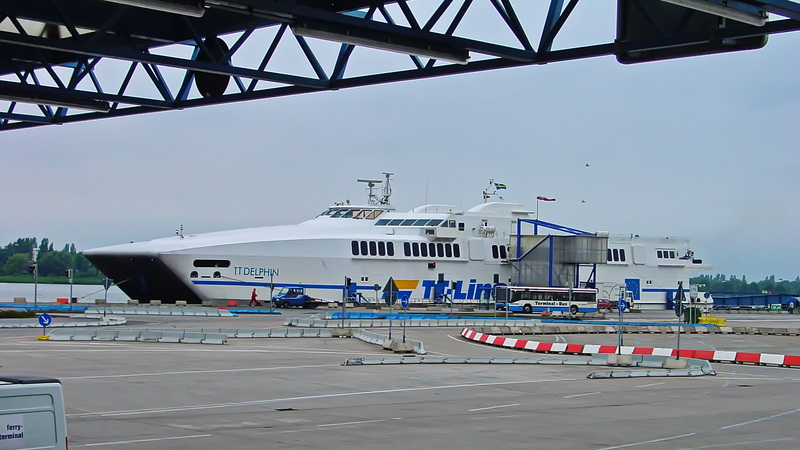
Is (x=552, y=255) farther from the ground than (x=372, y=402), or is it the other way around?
(x=552, y=255)

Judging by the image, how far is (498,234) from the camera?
81.4 metres

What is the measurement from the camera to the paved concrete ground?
16172 mm

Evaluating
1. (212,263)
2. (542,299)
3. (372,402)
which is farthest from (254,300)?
(372,402)

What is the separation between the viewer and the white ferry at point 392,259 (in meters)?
68.1

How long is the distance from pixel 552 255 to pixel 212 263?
2767 cm

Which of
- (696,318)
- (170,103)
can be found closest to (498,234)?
(696,318)

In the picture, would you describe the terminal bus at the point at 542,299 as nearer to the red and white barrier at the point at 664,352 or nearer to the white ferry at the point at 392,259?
the white ferry at the point at 392,259

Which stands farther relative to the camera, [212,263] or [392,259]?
[392,259]

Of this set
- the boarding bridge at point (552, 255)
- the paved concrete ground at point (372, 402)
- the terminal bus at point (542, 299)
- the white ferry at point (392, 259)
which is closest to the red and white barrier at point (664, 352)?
the paved concrete ground at point (372, 402)

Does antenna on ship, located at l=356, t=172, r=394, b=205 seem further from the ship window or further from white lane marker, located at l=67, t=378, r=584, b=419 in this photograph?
white lane marker, located at l=67, t=378, r=584, b=419

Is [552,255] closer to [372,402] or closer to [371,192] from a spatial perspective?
[371,192]

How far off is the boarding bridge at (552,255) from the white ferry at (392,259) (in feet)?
0.31

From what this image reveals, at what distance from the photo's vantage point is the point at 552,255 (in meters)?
78.2

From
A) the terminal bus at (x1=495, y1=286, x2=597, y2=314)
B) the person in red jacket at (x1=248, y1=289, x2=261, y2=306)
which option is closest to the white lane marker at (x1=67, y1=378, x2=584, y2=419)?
the person in red jacket at (x1=248, y1=289, x2=261, y2=306)
